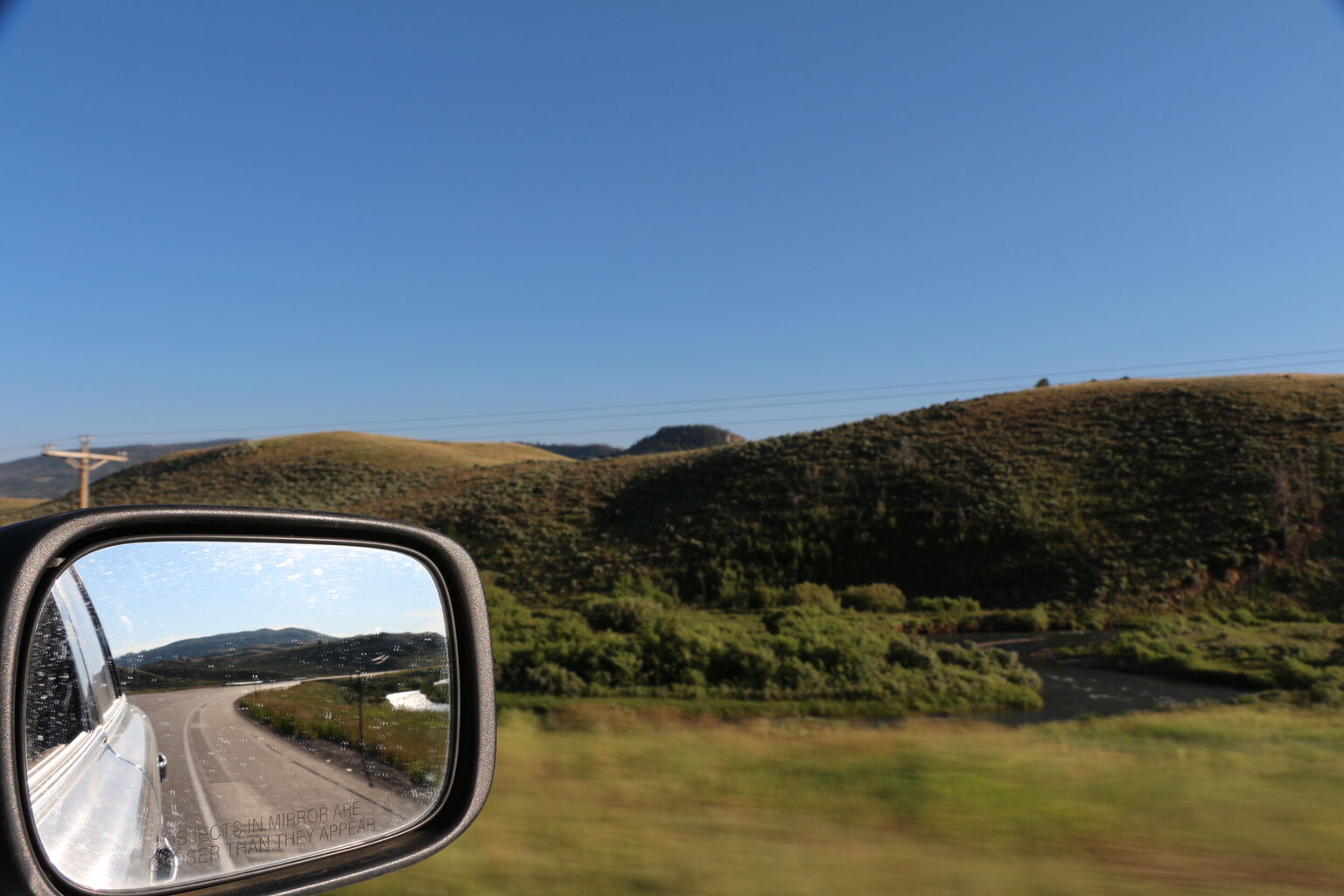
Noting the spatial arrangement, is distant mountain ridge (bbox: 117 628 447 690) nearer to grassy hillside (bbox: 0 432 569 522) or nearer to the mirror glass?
the mirror glass

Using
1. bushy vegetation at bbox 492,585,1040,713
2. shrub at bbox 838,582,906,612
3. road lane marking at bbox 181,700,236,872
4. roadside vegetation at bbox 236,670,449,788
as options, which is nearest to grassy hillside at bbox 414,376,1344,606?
shrub at bbox 838,582,906,612

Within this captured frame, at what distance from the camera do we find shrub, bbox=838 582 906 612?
34.8 metres

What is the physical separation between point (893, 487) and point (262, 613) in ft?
156

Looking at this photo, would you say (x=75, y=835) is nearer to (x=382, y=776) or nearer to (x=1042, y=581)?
(x=382, y=776)

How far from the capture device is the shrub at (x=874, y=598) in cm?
3481

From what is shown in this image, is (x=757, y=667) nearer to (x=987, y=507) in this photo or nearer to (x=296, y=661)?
(x=296, y=661)

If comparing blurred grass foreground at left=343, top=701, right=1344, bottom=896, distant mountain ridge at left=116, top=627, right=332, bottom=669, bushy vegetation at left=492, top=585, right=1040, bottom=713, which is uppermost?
distant mountain ridge at left=116, top=627, right=332, bottom=669

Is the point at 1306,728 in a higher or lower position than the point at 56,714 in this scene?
lower

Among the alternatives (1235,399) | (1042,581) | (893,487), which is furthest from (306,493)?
(1235,399)

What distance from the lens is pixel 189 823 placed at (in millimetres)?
1657

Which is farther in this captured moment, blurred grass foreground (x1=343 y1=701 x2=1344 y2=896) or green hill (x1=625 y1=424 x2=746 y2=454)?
green hill (x1=625 y1=424 x2=746 y2=454)

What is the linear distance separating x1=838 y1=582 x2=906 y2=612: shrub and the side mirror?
3292cm

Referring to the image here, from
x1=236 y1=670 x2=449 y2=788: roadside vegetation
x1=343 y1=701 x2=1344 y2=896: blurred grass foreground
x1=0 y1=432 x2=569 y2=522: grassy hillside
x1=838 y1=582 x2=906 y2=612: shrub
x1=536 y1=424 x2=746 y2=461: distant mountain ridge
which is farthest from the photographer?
x1=536 y1=424 x2=746 y2=461: distant mountain ridge

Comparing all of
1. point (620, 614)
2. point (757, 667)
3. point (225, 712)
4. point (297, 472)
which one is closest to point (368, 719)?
point (225, 712)
